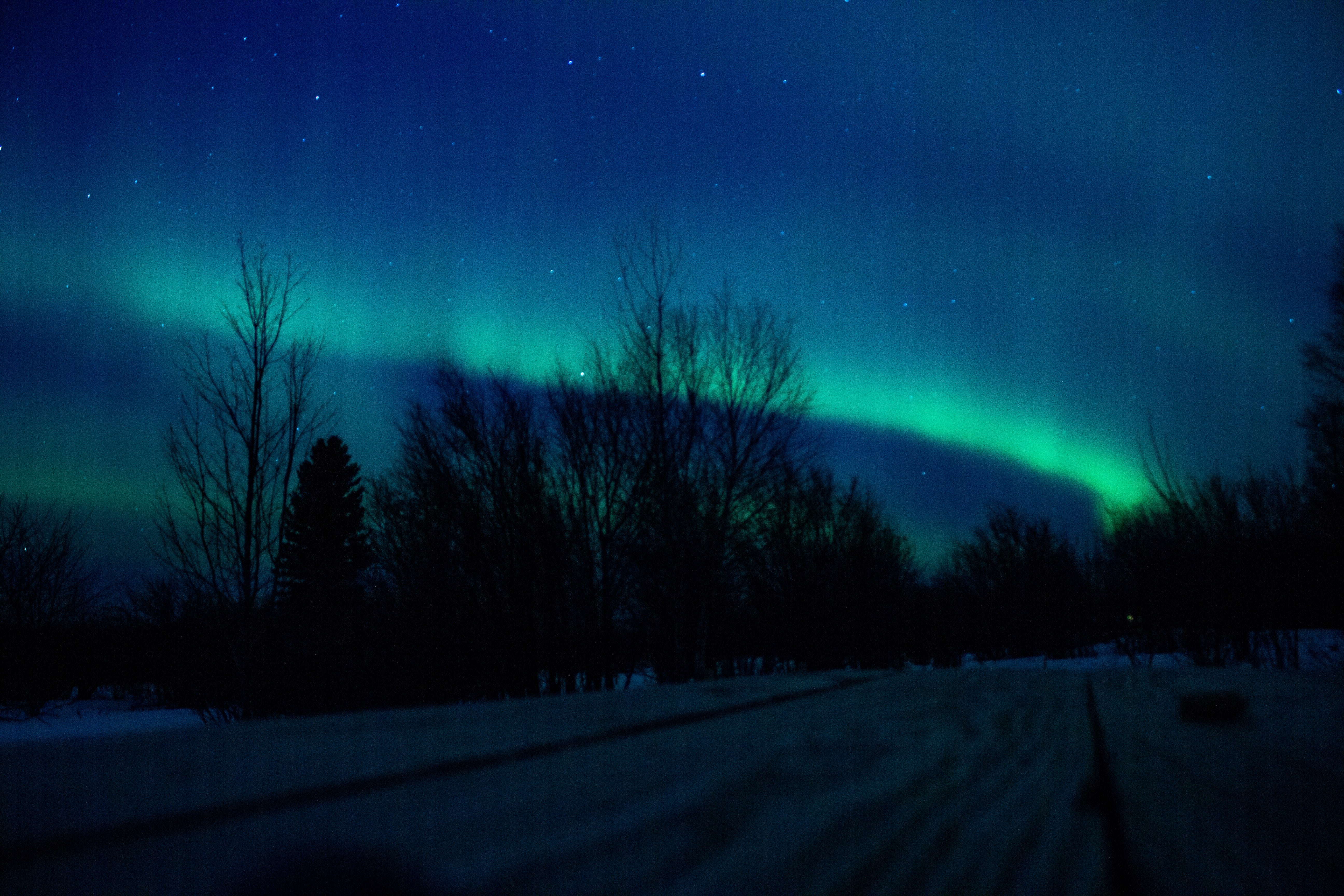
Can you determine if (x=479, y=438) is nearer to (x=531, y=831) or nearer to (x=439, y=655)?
(x=439, y=655)

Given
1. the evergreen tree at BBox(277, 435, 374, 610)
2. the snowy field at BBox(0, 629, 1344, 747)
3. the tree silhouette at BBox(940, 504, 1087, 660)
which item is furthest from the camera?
the tree silhouette at BBox(940, 504, 1087, 660)

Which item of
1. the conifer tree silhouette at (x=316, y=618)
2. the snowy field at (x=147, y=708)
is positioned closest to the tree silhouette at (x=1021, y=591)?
the snowy field at (x=147, y=708)

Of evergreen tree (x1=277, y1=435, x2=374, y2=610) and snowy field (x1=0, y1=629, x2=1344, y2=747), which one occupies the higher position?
evergreen tree (x1=277, y1=435, x2=374, y2=610)

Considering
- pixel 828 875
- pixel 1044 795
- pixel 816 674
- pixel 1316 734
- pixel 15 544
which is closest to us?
pixel 828 875

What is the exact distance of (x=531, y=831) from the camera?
1.44 ft

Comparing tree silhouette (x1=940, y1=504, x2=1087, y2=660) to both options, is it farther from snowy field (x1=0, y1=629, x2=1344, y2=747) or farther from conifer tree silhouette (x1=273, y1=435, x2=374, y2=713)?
conifer tree silhouette (x1=273, y1=435, x2=374, y2=713)

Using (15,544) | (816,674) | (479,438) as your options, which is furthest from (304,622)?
(816,674)

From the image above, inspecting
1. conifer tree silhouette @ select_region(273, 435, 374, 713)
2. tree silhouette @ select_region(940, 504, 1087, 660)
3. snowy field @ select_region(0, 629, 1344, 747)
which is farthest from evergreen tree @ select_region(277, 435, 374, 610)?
tree silhouette @ select_region(940, 504, 1087, 660)

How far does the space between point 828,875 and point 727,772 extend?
0.24 metres

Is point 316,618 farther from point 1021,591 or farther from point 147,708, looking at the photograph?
point 1021,591

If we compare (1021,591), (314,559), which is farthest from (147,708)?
(1021,591)

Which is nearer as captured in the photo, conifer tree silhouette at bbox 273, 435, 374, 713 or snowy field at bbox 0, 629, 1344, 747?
conifer tree silhouette at bbox 273, 435, 374, 713

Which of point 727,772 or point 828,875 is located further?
point 727,772

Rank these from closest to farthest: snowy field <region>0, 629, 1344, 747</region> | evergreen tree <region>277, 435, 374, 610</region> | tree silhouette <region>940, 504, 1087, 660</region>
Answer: evergreen tree <region>277, 435, 374, 610</region>, snowy field <region>0, 629, 1344, 747</region>, tree silhouette <region>940, 504, 1087, 660</region>
